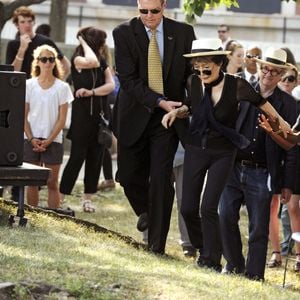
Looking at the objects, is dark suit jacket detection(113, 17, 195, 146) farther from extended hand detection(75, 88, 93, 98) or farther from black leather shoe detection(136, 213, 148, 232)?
extended hand detection(75, 88, 93, 98)

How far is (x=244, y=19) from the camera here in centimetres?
3741

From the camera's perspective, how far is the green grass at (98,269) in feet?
25.7

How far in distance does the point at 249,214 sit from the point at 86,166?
182 inches

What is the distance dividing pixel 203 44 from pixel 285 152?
115 cm

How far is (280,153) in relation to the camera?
10188 millimetres

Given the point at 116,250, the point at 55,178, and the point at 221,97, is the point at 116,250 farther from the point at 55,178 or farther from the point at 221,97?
the point at 55,178

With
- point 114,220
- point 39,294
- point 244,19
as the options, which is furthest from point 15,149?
point 244,19

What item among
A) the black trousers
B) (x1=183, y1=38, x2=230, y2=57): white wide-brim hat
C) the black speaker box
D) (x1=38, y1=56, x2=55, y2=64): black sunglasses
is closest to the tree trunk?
(x1=38, y1=56, x2=55, y2=64): black sunglasses

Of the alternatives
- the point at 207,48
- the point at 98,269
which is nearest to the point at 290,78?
the point at 207,48

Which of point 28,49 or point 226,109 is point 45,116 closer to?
point 28,49

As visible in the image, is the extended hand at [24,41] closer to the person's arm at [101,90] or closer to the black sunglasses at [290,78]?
the person's arm at [101,90]

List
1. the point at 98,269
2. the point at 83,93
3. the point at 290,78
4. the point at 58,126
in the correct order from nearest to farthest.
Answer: the point at 98,269, the point at 290,78, the point at 58,126, the point at 83,93

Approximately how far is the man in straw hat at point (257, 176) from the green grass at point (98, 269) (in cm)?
44

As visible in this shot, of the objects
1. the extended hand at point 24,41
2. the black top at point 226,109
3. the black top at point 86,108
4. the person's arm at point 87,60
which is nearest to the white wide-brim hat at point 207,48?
the black top at point 226,109
